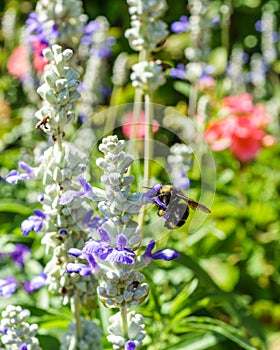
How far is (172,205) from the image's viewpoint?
148cm

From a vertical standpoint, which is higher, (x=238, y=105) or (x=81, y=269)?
(x=81, y=269)

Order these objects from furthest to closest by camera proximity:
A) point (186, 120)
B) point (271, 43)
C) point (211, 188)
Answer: point (271, 43) → point (186, 120) → point (211, 188)

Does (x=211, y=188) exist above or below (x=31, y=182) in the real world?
above

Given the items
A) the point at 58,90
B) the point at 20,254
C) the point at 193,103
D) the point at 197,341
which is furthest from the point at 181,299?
the point at 193,103

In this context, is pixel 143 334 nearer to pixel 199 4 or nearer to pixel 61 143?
pixel 61 143

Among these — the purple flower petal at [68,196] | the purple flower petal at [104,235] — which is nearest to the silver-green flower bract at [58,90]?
the purple flower petal at [68,196]

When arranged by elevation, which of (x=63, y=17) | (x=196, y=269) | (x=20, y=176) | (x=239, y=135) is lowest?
(x=239, y=135)

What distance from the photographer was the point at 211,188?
2.43 meters

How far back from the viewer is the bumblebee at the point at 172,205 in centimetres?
144

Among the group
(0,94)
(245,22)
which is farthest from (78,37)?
(245,22)

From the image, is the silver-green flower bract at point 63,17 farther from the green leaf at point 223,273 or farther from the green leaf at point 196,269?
the green leaf at point 223,273

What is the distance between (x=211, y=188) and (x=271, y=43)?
1.76 metres

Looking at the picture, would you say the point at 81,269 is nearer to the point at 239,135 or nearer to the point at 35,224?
the point at 35,224

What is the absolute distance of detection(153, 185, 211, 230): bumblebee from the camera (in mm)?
1441
